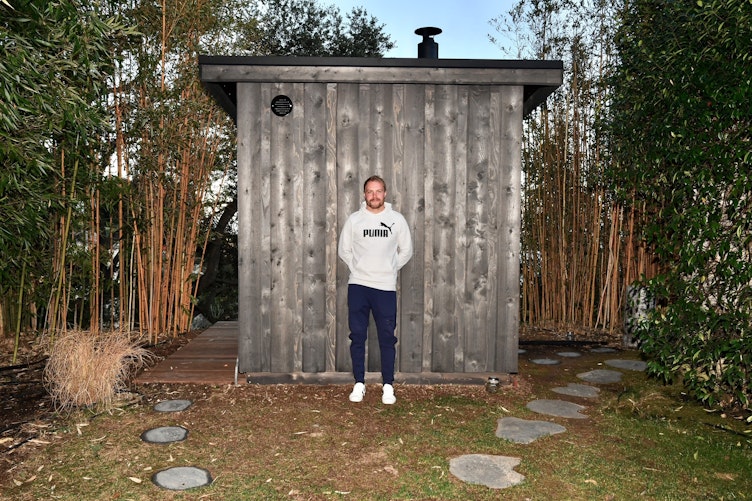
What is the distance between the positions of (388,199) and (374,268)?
62 cm

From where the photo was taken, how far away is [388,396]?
398cm

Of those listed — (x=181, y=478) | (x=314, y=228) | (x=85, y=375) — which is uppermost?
(x=314, y=228)

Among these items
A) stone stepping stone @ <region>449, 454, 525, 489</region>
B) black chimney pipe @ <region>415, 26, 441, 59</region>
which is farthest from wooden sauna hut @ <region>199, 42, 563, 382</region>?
stone stepping stone @ <region>449, 454, 525, 489</region>

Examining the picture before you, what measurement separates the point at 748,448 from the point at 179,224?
5.08m

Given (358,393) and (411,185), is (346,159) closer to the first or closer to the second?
(411,185)

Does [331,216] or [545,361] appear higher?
[331,216]

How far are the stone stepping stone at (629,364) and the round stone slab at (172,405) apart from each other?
11.4ft

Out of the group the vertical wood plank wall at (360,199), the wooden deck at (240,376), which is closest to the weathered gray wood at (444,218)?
the vertical wood plank wall at (360,199)

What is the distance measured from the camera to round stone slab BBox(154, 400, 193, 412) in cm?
380

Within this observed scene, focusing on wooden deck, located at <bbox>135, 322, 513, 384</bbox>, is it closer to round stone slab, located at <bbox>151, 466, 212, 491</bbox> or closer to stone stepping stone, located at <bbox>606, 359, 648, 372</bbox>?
stone stepping stone, located at <bbox>606, 359, 648, 372</bbox>

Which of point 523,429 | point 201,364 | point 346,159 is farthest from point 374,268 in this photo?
point 201,364

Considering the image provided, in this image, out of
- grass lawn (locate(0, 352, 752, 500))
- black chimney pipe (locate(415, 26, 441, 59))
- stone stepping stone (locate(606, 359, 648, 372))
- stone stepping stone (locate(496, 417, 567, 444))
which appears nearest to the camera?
grass lawn (locate(0, 352, 752, 500))

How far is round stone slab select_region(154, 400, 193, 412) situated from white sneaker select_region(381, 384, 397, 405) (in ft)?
4.00

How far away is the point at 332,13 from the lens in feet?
37.8
